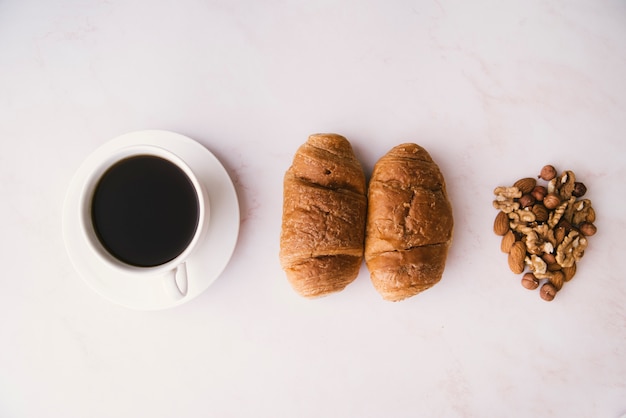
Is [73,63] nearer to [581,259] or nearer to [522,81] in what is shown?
[522,81]

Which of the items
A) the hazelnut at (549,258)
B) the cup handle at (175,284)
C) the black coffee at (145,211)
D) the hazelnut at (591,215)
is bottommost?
the hazelnut at (549,258)

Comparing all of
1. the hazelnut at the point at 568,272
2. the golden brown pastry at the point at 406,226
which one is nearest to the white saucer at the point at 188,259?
the golden brown pastry at the point at 406,226

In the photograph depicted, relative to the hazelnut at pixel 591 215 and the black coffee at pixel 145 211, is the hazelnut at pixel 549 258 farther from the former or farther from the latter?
the black coffee at pixel 145 211

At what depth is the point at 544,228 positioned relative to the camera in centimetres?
126

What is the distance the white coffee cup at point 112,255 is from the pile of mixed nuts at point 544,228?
0.84 m

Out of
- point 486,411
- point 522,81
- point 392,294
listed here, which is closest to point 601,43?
point 522,81

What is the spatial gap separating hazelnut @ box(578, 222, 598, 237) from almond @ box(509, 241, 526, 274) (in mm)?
193

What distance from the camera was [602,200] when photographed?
1.32 meters

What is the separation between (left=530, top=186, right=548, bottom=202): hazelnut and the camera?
50.0 inches

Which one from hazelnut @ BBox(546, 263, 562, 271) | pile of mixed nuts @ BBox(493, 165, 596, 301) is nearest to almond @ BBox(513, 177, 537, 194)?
pile of mixed nuts @ BBox(493, 165, 596, 301)

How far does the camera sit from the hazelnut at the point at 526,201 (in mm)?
1261

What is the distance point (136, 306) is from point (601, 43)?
1578mm

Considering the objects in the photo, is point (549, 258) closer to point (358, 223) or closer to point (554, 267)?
point (554, 267)

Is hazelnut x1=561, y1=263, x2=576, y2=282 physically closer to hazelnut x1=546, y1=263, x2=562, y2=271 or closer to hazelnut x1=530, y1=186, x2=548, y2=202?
hazelnut x1=546, y1=263, x2=562, y2=271
